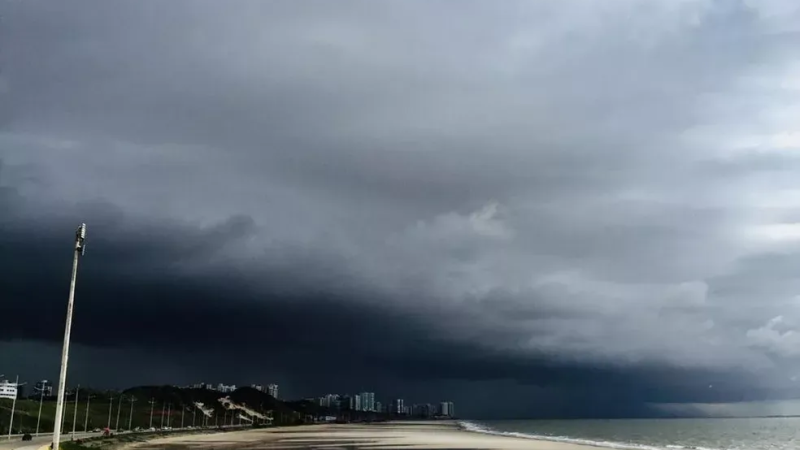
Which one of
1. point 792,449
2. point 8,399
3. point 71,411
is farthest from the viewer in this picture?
point 71,411

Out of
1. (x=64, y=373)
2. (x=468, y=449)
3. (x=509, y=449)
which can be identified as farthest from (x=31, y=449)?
(x=509, y=449)

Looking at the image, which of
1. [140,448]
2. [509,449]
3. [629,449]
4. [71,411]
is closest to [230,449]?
[140,448]

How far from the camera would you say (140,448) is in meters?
98.3

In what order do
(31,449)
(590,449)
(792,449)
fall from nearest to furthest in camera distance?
(31,449) < (590,449) < (792,449)

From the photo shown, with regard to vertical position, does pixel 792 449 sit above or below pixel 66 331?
below

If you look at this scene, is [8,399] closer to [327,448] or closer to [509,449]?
[327,448]

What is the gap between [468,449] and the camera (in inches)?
4011

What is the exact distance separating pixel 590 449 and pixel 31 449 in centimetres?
8494

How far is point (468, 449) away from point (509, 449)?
7262 mm

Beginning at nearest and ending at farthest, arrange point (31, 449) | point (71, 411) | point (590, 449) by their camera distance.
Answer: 1. point (31, 449)
2. point (590, 449)
3. point (71, 411)

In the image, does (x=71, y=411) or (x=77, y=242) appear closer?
(x=77, y=242)

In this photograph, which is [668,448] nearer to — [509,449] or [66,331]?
[509,449]

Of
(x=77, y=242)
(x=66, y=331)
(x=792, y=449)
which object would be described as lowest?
(x=792, y=449)

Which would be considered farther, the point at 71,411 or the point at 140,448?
the point at 71,411
